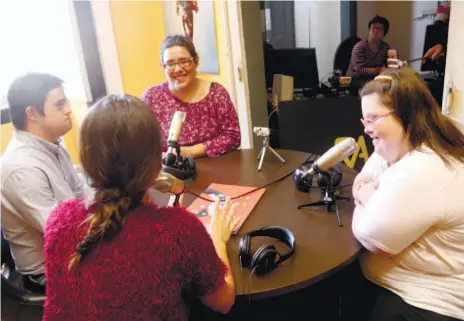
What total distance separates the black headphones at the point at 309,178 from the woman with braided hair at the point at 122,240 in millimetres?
661

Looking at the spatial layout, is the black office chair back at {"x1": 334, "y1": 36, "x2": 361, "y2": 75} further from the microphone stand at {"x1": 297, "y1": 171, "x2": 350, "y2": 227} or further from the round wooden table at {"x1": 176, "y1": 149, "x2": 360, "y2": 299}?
the microphone stand at {"x1": 297, "y1": 171, "x2": 350, "y2": 227}

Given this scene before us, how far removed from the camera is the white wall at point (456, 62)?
1888 mm

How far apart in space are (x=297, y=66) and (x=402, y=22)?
0.90 meters

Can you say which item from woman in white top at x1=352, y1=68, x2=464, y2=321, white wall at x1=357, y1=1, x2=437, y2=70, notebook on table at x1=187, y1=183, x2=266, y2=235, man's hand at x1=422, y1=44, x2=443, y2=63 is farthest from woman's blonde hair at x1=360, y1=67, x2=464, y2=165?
white wall at x1=357, y1=1, x2=437, y2=70

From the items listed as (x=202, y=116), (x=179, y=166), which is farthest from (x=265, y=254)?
(x=202, y=116)

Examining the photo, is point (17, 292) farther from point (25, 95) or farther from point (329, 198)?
point (329, 198)

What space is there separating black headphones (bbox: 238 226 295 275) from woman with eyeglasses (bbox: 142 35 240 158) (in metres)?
0.88

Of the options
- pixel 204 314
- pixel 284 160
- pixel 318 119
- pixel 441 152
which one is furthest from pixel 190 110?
pixel 441 152

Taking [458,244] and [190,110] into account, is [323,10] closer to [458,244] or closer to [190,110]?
[190,110]

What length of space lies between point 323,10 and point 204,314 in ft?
10.1

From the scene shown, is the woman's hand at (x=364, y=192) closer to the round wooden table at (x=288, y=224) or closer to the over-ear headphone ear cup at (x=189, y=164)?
the round wooden table at (x=288, y=224)

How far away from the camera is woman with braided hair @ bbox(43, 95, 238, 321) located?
31.9 inches

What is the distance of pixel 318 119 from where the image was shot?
8.18 feet

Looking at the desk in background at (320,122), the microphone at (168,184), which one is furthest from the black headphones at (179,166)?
the desk in background at (320,122)
